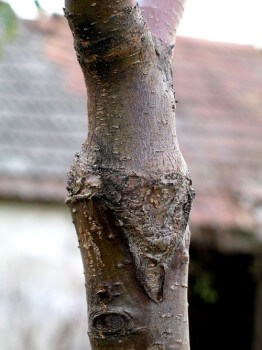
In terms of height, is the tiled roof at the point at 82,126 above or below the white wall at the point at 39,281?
above

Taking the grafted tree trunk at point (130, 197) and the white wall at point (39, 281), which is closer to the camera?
the grafted tree trunk at point (130, 197)

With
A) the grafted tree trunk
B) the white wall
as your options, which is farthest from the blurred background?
the grafted tree trunk

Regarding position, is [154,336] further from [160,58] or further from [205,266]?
[205,266]

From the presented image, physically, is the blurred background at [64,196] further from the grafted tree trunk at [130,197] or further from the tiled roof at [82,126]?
the grafted tree trunk at [130,197]

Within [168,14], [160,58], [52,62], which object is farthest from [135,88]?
[52,62]

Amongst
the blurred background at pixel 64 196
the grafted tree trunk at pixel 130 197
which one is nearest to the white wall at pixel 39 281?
the blurred background at pixel 64 196

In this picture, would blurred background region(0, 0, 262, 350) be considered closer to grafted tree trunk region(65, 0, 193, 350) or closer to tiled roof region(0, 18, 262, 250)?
tiled roof region(0, 18, 262, 250)

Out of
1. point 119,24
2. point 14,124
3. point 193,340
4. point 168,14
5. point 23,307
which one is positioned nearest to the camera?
point 119,24

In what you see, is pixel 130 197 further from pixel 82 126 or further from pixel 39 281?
pixel 82 126
